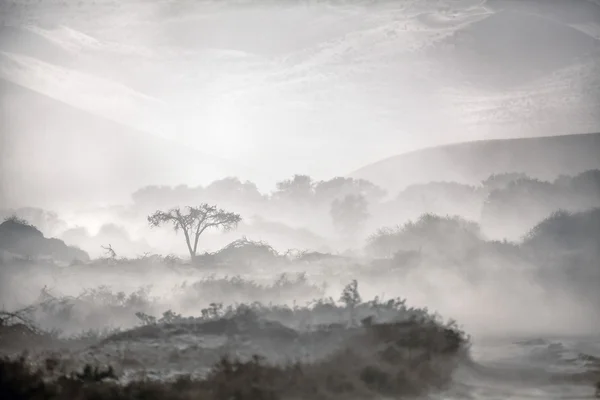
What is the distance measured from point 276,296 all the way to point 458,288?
2.04 m

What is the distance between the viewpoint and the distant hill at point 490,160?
7.06 meters

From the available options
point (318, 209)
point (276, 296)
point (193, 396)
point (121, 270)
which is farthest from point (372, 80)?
point (193, 396)

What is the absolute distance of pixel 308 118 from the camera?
7.62 metres

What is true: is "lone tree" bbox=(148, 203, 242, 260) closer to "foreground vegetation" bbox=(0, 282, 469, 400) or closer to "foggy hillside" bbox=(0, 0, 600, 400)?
"foggy hillside" bbox=(0, 0, 600, 400)

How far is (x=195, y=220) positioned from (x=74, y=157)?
6.01ft

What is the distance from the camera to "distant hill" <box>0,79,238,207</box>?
7.16m

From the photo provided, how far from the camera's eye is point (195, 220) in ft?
22.6

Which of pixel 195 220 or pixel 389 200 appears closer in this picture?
pixel 195 220

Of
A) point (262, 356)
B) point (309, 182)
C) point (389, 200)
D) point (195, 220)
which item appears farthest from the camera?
point (309, 182)

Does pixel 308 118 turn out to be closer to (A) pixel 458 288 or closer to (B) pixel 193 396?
(A) pixel 458 288

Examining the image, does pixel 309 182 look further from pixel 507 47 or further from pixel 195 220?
pixel 507 47

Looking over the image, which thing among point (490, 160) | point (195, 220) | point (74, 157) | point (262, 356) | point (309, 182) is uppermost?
point (74, 157)

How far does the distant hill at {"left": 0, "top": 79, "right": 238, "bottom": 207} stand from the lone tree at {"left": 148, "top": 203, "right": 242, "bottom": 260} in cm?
45

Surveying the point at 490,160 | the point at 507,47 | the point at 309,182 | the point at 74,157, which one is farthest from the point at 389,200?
the point at 74,157
